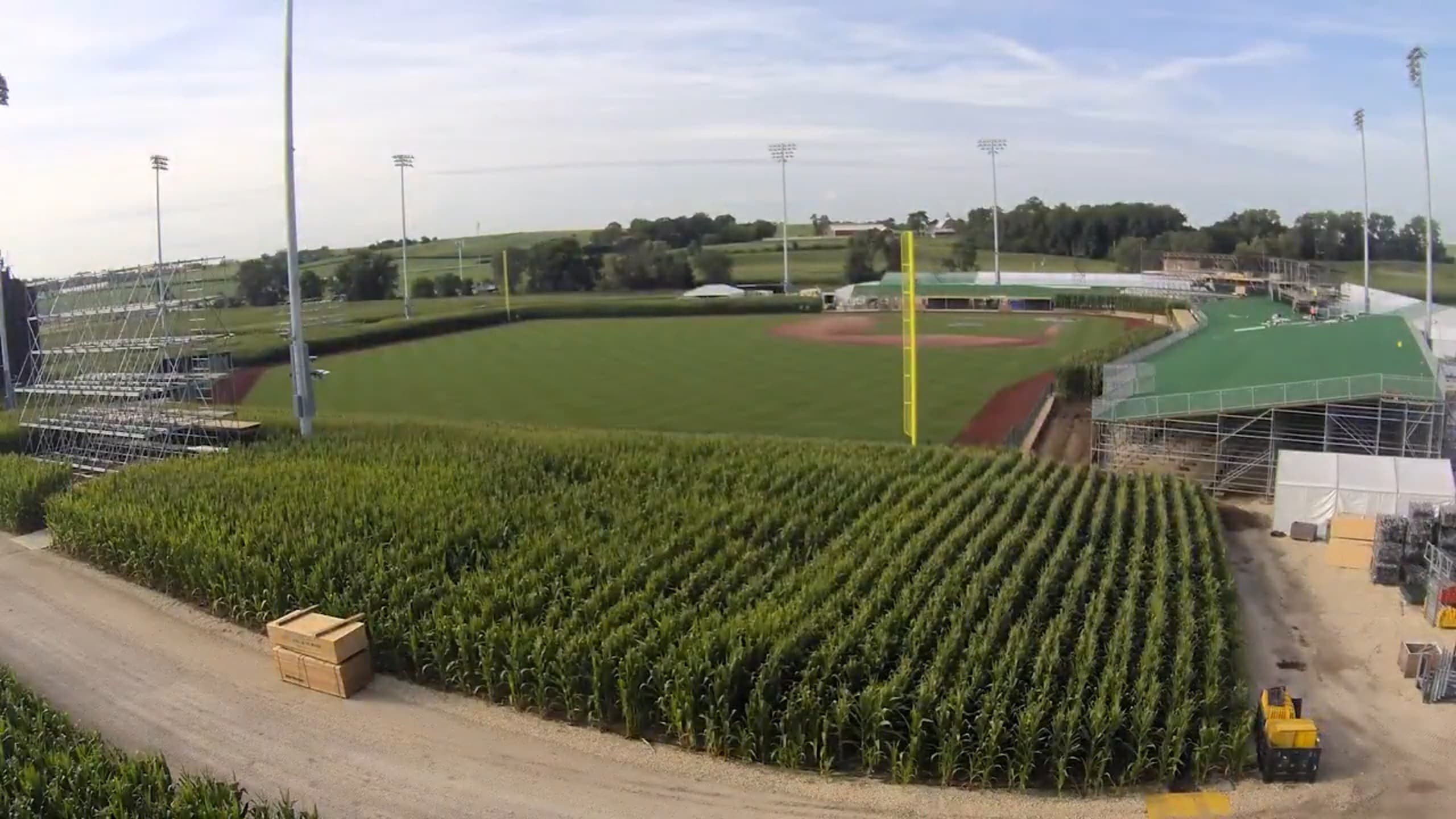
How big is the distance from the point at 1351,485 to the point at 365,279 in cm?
7016

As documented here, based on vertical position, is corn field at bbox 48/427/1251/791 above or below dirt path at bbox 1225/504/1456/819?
above

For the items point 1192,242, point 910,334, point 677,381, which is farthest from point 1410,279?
point 910,334

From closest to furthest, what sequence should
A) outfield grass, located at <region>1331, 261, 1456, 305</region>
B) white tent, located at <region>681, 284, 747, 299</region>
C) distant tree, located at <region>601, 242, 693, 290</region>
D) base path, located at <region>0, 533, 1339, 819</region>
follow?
base path, located at <region>0, 533, 1339, 819</region>
outfield grass, located at <region>1331, 261, 1456, 305</region>
white tent, located at <region>681, 284, 747, 299</region>
distant tree, located at <region>601, 242, 693, 290</region>

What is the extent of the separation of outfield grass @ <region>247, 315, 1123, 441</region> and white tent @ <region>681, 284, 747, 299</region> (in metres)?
25.2

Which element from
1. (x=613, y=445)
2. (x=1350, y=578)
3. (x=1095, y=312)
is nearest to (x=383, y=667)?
(x=613, y=445)

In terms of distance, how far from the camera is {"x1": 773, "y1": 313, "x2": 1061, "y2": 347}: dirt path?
4691cm

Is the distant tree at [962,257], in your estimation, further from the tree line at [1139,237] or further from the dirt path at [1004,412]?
the dirt path at [1004,412]

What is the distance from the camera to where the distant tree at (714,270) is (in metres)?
89.2

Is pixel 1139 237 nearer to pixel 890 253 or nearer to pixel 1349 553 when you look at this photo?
pixel 890 253

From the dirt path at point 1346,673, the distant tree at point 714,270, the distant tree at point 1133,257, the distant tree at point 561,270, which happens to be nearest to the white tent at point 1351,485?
the dirt path at point 1346,673

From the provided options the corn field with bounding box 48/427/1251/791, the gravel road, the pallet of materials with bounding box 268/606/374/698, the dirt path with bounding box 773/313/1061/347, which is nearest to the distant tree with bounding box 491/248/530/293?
the dirt path with bounding box 773/313/1061/347

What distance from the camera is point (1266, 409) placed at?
21734mm

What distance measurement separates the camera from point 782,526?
50.1 feet

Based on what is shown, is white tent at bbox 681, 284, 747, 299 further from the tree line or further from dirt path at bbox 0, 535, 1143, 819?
dirt path at bbox 0, 535, 1143, 819
